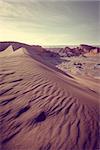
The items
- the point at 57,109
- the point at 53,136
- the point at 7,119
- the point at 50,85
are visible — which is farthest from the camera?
the point at 50,85

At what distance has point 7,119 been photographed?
5250 millimetres

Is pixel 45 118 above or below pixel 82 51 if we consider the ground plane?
above

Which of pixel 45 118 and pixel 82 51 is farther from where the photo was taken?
pixel 82 51

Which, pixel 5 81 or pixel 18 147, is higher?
pixel 5 81

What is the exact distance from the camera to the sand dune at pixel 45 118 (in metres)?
4.65

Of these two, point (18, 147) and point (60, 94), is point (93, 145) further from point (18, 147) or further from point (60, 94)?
point (60, 94)

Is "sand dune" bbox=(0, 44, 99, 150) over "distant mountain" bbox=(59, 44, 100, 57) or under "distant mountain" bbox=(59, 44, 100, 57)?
over

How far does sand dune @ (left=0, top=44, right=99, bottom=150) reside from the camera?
15.3 ft

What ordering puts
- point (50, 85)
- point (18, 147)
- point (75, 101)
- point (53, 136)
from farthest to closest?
point (50, 85) < point (75, 101) < point (53, 136) < point (18, 147)

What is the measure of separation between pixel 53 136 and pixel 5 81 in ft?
10.2

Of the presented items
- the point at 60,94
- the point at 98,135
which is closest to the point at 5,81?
the point at 60,94

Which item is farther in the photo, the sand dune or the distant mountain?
the distant mountain

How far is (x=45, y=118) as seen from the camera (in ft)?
17.6

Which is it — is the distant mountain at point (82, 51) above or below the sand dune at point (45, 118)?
below
